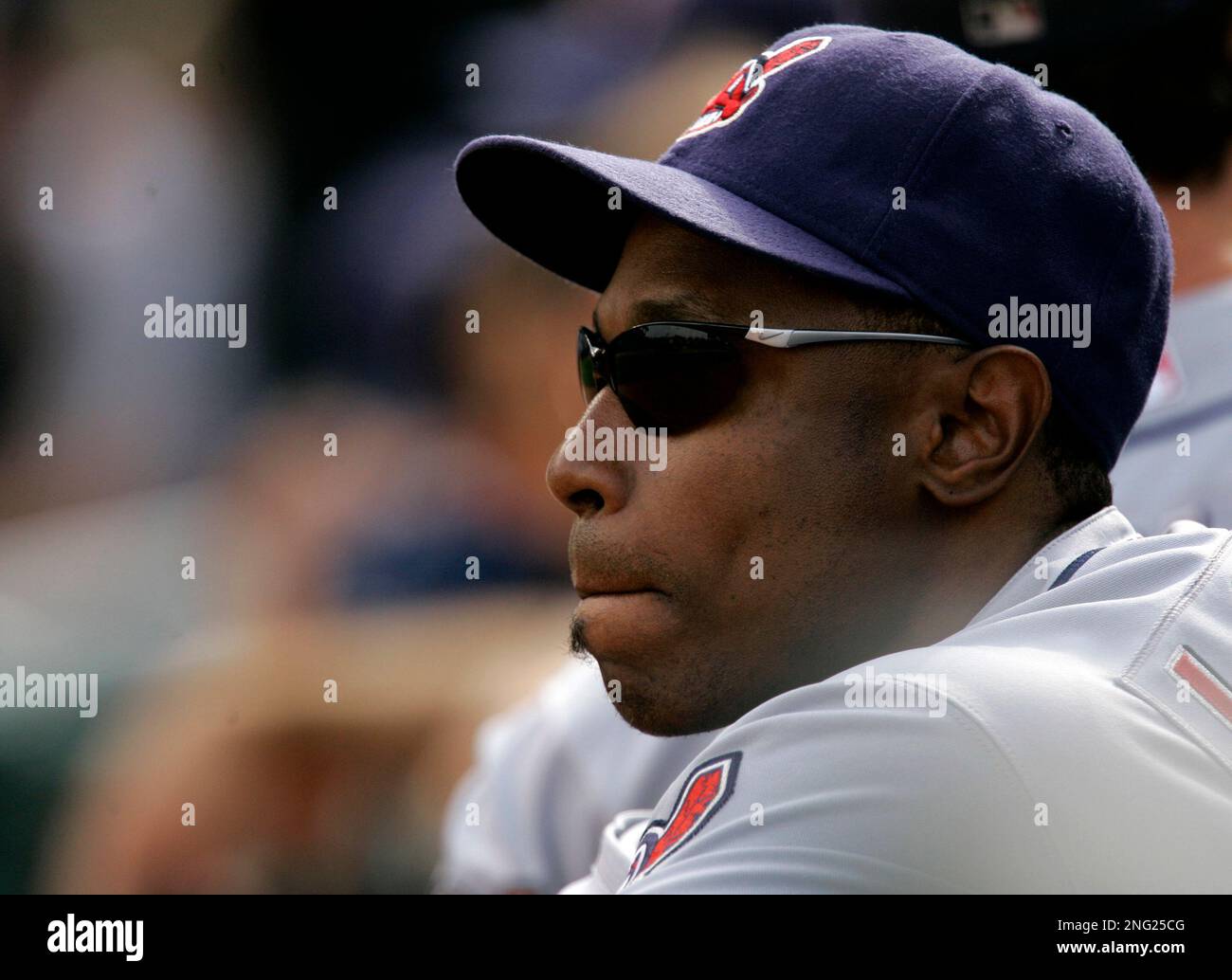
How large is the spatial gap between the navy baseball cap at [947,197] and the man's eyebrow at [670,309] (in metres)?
0.10

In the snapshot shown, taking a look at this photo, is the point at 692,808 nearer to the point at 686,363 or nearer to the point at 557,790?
the point at 686,363

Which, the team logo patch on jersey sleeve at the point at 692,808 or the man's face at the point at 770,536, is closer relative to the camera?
the team logo patch on jersey sleeve at the point at 692,808

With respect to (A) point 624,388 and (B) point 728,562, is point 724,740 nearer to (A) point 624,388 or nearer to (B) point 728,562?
(B) point 728,562

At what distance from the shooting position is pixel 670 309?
5.63ft

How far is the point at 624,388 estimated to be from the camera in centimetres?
172

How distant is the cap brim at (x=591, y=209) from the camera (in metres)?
1.64

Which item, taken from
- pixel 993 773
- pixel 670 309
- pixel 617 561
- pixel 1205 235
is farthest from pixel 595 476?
pixel 1205 235

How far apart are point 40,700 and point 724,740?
340cm

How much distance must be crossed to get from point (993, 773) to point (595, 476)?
2.19 feet

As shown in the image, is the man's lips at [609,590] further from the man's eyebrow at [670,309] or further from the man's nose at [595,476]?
the man's eyebrow at [670,309]

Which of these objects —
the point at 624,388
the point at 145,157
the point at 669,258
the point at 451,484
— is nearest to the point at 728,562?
the point at 624,388

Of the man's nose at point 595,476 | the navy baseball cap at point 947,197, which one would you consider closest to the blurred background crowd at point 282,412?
the navy baseball cap at point 947,197
